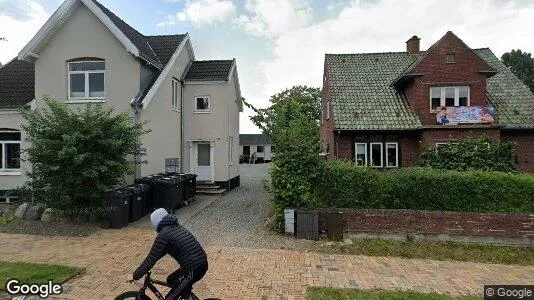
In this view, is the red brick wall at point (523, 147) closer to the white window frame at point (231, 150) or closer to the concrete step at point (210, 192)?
the white window frame at point (231, 150)

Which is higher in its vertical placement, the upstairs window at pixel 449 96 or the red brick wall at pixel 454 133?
the upstairs window at pixel 449 96

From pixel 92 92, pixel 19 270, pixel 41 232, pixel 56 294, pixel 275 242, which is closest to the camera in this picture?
pixel 56 294

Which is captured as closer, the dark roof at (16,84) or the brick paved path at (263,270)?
the brick paved path at (263,270)

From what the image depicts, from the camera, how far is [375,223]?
32.0 feet

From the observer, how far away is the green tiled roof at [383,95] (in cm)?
1770

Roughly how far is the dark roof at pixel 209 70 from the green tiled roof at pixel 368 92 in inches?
251

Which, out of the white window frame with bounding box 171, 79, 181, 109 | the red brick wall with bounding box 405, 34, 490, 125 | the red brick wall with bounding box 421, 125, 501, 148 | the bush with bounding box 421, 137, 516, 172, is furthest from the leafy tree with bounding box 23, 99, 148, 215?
the red brick wall with bounding box 405, 34, 490, 125

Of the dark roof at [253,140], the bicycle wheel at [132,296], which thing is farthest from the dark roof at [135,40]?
the dark roof at [253,140]

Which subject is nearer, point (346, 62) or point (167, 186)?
point (167, 186)

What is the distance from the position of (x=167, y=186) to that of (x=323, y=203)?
19.8ft

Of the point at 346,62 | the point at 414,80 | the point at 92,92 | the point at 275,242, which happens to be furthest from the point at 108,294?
the point at 346,62

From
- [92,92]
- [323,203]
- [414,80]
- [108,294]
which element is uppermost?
[414,80]

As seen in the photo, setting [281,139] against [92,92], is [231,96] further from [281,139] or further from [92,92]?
[281,139]

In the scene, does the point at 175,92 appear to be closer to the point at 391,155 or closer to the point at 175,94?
the point at 175,94
